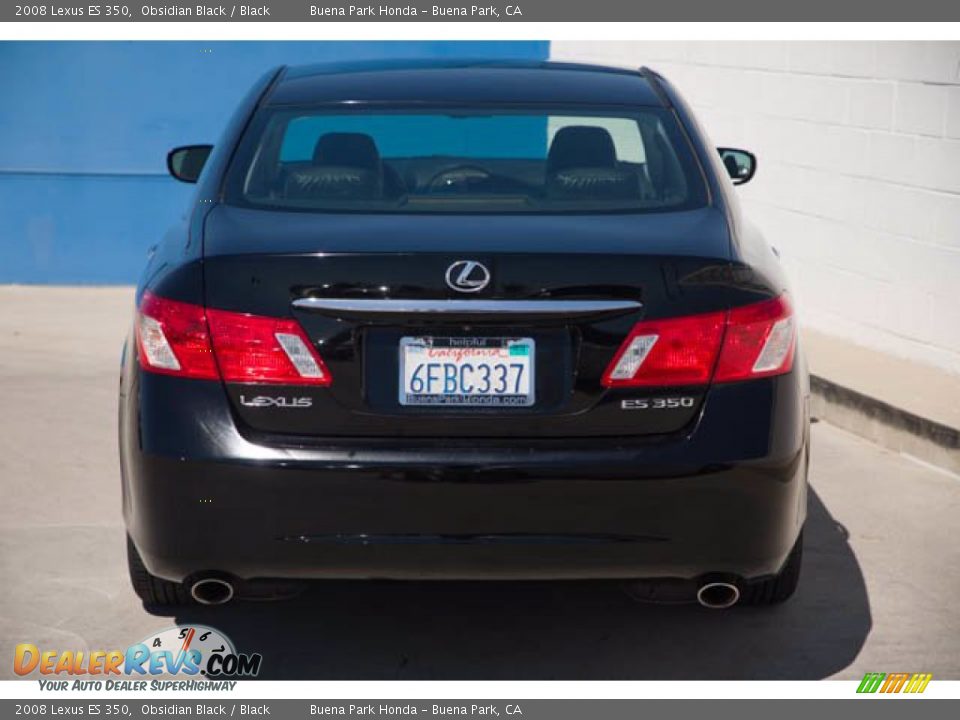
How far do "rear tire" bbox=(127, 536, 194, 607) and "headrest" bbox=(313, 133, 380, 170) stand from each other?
1.31 metres

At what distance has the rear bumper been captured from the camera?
3.84 m

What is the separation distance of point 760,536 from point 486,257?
98 centimetres

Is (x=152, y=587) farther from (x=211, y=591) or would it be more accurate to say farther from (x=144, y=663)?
(x=211, y=591)

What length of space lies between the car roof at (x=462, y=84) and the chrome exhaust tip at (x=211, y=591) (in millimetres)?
1604

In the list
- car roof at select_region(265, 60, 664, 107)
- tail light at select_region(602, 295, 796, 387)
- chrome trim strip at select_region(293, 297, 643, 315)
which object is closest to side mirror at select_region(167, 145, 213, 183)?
car roof at select_region(265, 60, 664, 107)

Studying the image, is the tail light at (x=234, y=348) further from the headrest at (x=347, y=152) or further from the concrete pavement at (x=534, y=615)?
the headrest at (x=347, y=152)

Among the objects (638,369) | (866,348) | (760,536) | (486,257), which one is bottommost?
(866,348)

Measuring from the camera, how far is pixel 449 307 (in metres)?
3.82

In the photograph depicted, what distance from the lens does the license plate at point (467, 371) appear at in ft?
12.6

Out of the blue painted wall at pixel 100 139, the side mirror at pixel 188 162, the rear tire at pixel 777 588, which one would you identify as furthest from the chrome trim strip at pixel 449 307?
the blue painted wall at pixel 100 139

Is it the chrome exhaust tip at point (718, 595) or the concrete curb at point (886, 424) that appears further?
the concrete curb at point (886, 424)
